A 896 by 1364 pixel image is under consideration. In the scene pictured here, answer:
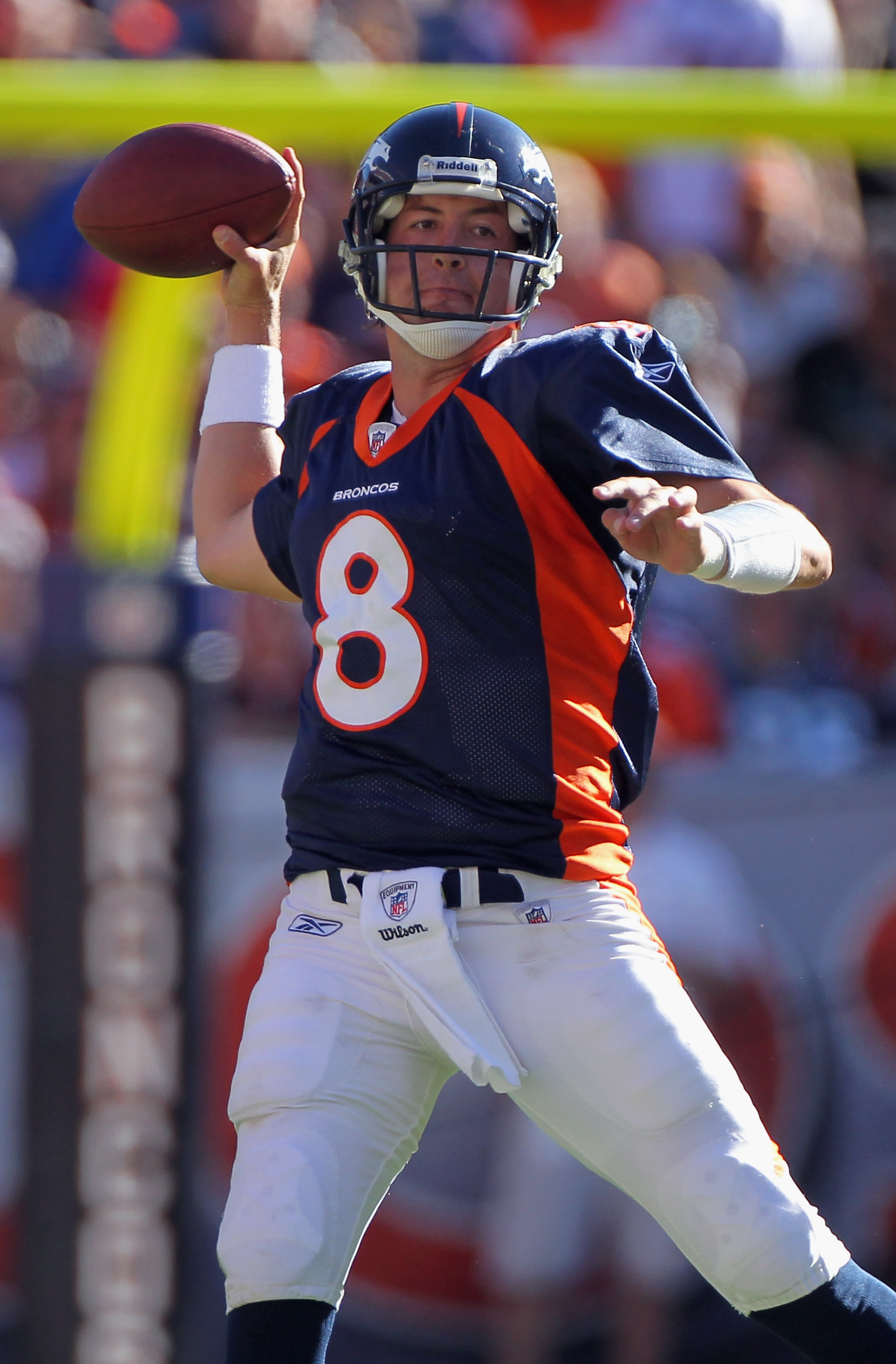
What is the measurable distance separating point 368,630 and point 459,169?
0.66 meters

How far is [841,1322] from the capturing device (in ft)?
7.12

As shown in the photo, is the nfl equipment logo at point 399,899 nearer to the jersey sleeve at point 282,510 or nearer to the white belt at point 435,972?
the white belt at point 435,972

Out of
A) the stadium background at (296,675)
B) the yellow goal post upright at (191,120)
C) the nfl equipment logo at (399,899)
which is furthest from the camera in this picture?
the yellow goal post upright at (191,120)

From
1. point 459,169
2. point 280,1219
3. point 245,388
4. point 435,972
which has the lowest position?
point 280,1219

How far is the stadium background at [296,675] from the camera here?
3.60 metres

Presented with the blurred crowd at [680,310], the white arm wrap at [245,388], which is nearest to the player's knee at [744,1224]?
the white arm wrap at [245,388]

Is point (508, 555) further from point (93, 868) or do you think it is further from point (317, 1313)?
point (93, 868)

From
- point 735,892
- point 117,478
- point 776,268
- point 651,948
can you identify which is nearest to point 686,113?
point 776,268

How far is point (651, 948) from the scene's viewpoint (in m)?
2.30

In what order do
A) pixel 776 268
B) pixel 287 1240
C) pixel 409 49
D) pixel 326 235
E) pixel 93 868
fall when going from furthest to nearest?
pixel 409 49, pixel 776 268, pixel 326 235, pixel 93 868, pixel 287 1240

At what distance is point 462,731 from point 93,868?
1.55 meters

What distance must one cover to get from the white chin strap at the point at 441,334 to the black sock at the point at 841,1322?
1.30 metres

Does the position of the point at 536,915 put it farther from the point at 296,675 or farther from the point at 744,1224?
the point at 296,675

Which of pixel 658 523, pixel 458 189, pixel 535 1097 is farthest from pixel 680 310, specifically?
pixel 535 1097
